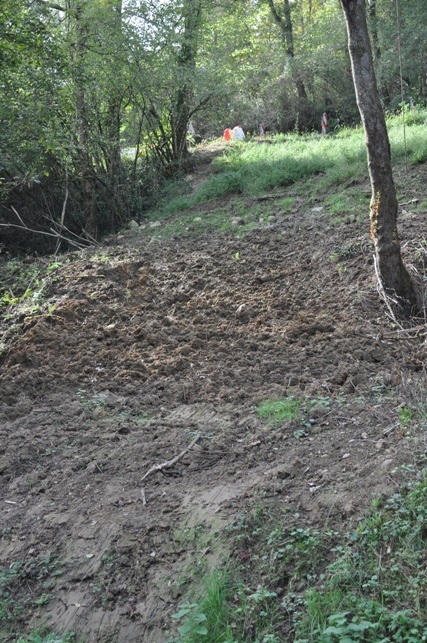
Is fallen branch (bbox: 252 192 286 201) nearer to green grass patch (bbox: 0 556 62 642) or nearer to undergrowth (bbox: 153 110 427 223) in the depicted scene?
undergrowth (bbox: 153 110 427 223)

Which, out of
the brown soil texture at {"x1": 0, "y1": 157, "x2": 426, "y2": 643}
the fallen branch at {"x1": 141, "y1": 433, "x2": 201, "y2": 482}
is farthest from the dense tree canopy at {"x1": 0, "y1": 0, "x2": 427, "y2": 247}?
the fallen branch at {"x1": 141, "y1": 433, "x2": 201, "y2": 482}

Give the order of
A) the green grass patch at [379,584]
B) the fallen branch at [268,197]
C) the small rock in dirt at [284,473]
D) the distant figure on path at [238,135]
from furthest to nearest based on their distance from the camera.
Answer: the distant figure on path at [238,135], the fallen branch at [268,197], the small rock in dirt at [284,473], the green grass patch at [379,584]

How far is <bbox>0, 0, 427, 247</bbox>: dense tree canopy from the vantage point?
32.4ft

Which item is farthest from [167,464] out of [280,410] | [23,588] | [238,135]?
[238,135]

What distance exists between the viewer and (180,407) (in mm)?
5773

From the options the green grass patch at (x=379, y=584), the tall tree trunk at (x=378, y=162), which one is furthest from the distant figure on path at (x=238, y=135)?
the green grass patch at (x=379, y=584)

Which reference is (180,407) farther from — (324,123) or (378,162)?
(324,123)

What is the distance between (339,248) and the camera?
8.23 metres

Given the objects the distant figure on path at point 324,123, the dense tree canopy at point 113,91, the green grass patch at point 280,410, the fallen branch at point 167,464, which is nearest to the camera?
the fallen branch at point 167,464

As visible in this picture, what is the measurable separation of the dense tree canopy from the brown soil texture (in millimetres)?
2460

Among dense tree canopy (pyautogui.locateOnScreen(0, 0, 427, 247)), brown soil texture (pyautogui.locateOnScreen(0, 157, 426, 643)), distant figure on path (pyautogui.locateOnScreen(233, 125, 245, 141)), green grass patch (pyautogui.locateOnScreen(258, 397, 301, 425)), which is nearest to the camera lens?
brown soil texture (pyautogui.locateOnScreen(0, 157, 426, 643))

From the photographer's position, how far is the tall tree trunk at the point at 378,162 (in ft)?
20.1

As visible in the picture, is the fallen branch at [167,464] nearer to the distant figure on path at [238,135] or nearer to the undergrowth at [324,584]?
the undergrowth at [324,584]

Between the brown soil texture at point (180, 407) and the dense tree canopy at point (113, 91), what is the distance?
96.9 inches
